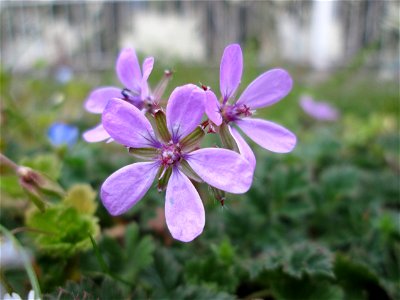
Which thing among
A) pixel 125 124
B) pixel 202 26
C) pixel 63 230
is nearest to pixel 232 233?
pixel 63 230

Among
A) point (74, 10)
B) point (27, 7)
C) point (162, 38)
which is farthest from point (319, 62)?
point (27, 7)

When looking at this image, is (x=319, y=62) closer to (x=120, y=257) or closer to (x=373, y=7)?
(x=373, y=7)

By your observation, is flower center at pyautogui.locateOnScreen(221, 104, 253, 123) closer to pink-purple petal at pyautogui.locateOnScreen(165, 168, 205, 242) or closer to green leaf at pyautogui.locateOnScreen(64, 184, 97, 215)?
pink-purple petal at pyautogui.locateOnScreen(165, 168, 205, 242)

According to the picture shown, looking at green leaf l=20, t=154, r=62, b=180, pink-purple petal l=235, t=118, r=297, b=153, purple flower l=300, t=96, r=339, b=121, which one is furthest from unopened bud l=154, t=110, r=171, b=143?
purple flower l=300, t=96, r=339, b=121

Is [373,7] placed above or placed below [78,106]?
above

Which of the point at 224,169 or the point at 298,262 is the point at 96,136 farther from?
the point at 298,262

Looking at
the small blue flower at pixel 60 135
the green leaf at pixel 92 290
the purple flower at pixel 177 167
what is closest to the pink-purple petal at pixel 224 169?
the purple flower at pixel 177 167

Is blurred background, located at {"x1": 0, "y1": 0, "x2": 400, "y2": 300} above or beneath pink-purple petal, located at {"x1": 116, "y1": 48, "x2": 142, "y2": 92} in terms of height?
beneath
